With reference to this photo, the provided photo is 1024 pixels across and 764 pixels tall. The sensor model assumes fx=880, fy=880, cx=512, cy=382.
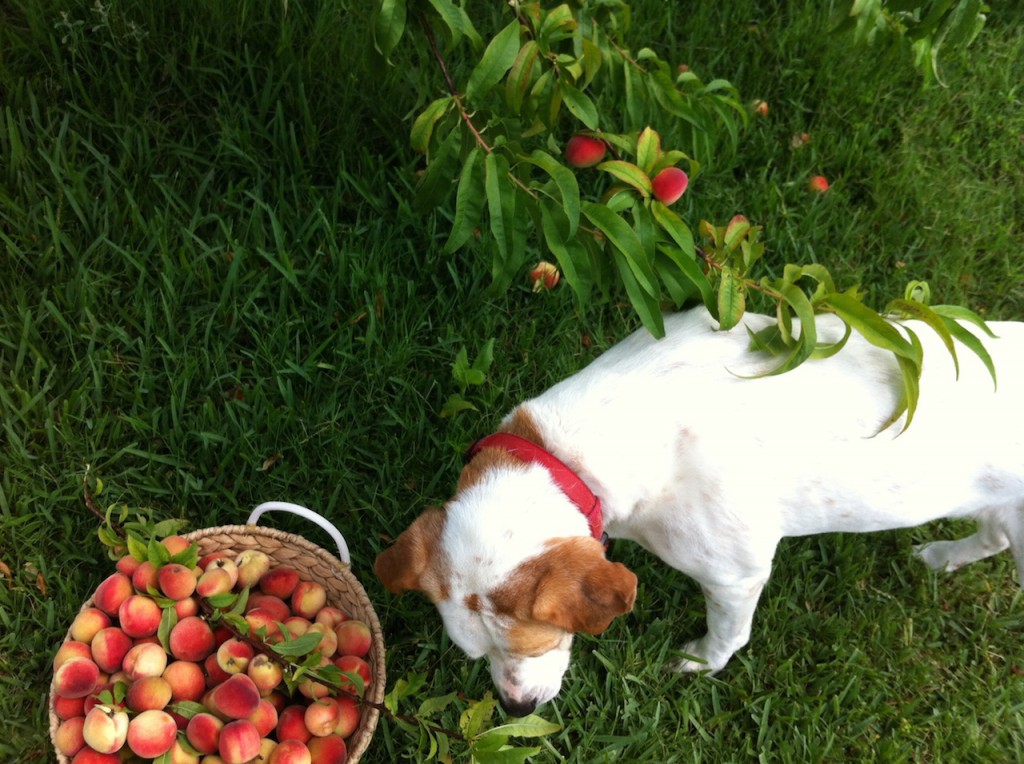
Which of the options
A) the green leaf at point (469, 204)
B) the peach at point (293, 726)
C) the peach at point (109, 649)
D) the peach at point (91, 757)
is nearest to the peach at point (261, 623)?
the peach at point (293, 726)

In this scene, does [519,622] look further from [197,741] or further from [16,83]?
[16,83]

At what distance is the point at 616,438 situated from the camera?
244 centimetres

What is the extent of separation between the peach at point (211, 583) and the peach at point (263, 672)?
0.23 meters

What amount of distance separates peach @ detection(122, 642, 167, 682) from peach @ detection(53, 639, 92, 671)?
0.12m

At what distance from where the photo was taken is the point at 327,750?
8.18 ft

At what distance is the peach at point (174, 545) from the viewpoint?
8.45ft

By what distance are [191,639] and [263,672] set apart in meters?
0.23

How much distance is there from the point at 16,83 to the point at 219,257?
3.65 ft

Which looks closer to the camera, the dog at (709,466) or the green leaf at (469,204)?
the dog at (709,466)

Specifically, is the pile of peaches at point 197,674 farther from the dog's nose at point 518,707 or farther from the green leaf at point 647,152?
the green leaf at point 647,152

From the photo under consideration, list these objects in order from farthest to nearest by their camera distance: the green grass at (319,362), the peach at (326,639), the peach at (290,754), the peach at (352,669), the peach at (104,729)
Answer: the green grass at (319,362)
the peach at (326,639)
the peach at (352,669)
the peach at (290,754)
the peach at (104,729)

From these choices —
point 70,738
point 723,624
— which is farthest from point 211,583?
point 723,624

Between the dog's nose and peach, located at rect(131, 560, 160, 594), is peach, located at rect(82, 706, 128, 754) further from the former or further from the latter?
the dog's nose

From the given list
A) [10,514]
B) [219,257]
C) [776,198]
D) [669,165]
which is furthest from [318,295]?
[776,198]
